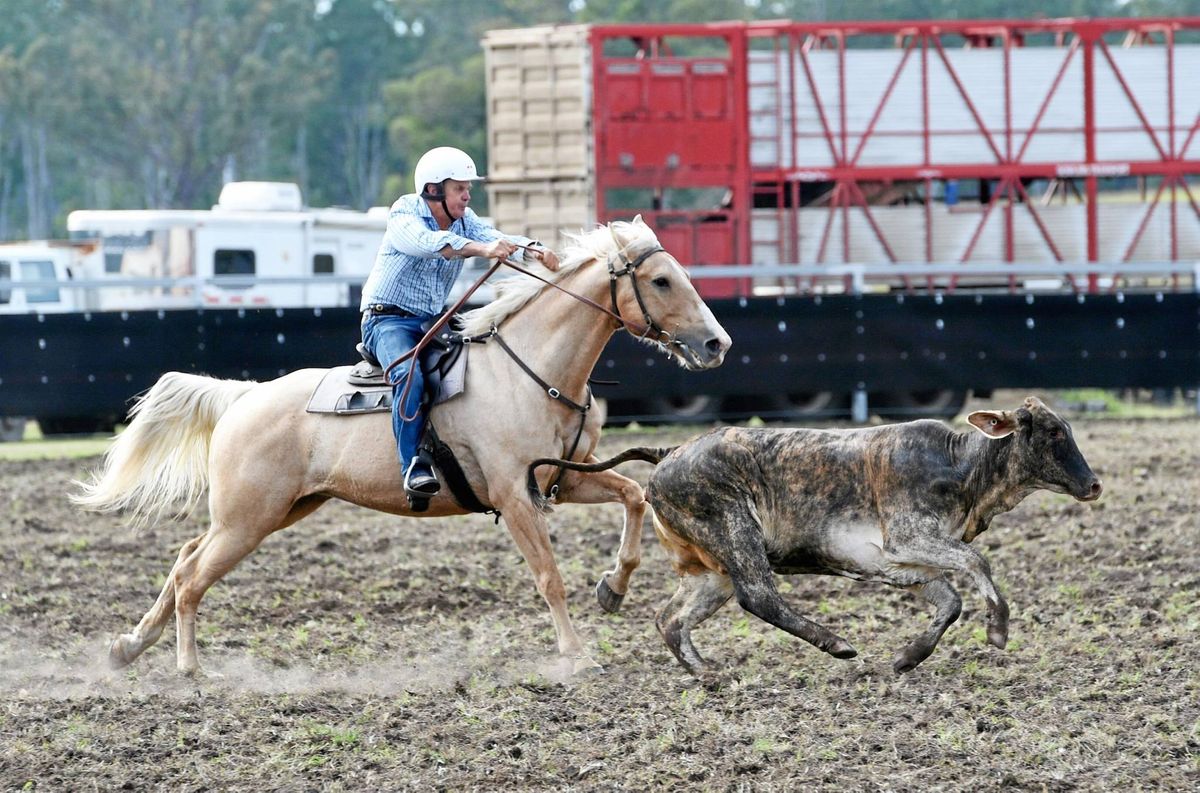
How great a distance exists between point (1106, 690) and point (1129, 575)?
101 inches

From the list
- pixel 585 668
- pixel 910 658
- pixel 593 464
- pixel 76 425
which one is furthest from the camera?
pixel 76 425

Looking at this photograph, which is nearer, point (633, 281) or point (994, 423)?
point (994, 423)

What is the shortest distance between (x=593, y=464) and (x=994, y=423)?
1.69 m

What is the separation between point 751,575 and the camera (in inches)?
246

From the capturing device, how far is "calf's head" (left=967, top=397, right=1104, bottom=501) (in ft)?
20.1

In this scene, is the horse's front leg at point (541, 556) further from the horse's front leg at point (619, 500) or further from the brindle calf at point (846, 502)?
the brindle calf at point (846, 502)

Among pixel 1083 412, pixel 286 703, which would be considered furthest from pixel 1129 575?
pixel 1083 412

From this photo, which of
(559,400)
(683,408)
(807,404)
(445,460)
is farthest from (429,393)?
(807,404)

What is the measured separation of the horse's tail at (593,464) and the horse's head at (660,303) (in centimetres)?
40

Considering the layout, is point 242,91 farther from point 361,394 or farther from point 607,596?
point 607,596

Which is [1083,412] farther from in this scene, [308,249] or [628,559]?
[628,559]

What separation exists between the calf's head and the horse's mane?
183cm

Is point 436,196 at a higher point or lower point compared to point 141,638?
higher

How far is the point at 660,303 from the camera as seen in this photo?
6922 millimetres
